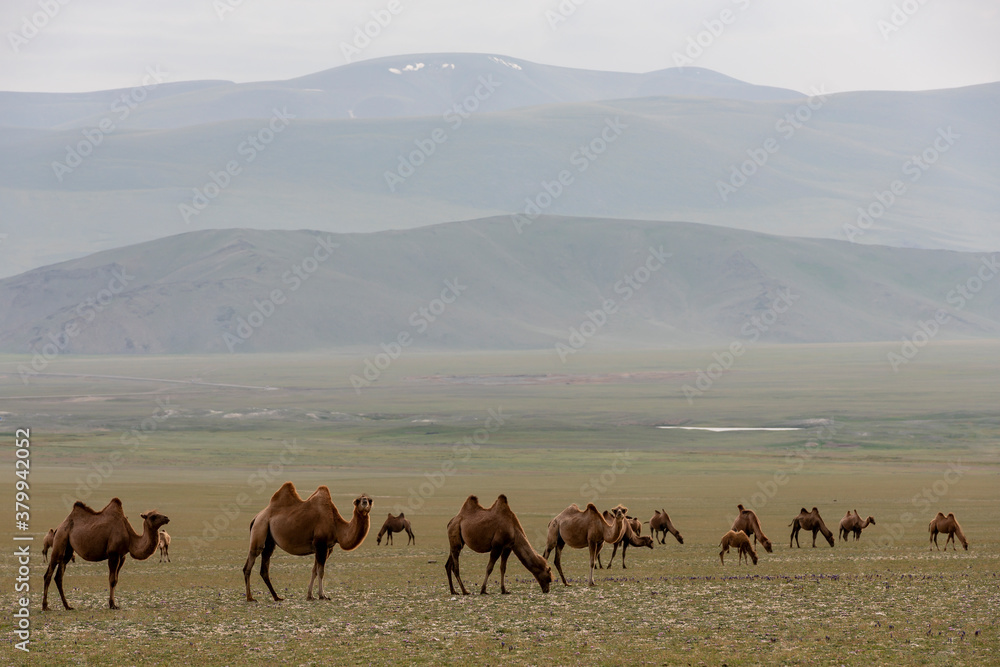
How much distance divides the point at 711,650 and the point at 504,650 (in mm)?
2469

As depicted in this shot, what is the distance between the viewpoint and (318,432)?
84250mm

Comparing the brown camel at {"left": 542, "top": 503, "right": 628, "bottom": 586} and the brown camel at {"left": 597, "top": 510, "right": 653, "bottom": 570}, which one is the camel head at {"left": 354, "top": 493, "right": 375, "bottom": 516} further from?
the brown camel at {"left": 597, "top": 510, "right": 653, "bottom": 570}

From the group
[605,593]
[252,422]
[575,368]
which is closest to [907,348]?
[575,368]

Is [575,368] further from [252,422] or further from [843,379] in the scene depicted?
[252,422]

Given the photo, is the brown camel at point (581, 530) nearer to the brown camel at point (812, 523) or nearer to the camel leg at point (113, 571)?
the camel leg at point (113, 571)

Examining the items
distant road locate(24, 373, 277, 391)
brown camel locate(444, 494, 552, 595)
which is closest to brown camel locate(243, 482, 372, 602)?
brown camel locate(444, 494, 552, 595)

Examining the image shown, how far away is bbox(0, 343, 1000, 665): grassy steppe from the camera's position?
50.0ft

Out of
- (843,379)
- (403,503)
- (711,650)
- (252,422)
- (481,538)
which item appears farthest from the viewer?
(843,379)

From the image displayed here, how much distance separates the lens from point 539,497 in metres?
46.3

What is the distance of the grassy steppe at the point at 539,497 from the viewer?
15.2 metres

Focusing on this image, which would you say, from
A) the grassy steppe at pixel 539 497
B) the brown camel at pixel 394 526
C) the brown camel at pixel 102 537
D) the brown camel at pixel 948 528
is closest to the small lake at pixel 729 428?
the grassy steppe at pixel 539 497

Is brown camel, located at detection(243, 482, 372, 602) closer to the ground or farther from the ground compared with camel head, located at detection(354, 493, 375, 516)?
closer to the ground

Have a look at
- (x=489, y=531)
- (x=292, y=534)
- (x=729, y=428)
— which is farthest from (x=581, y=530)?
(x=729, y=428)

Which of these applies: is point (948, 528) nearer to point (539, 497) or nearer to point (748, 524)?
point (748, 524)
